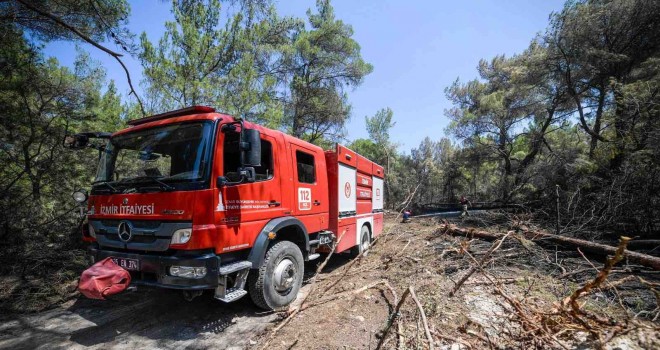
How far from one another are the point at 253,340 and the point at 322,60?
1601 cm

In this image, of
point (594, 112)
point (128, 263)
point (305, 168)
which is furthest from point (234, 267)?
point (594, 112)

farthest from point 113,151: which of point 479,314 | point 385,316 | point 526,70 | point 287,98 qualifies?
point 526,70

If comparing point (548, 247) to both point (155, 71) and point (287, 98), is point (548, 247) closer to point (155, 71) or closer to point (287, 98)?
point (155, 71)

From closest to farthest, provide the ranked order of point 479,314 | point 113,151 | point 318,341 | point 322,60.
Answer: point 318,341, point 479,314, point 113,151, point 322,60

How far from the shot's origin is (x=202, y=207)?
3.21 meters

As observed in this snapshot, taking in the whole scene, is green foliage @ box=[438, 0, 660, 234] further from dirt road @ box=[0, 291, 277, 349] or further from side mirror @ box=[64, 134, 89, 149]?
side mirror @ box=[64, 134, 89, 149]

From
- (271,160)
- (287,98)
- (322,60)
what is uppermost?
(322,60)

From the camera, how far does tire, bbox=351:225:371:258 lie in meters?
Answer: 7.43

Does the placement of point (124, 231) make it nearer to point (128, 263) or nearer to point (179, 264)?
point (128, 263)

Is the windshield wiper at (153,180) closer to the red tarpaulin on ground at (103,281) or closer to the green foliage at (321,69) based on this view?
the red tarpaulin on ground at (103,281)

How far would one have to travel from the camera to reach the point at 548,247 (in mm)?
6922

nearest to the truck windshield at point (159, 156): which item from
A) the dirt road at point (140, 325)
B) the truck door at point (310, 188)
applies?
the truck door at point (310, 188)

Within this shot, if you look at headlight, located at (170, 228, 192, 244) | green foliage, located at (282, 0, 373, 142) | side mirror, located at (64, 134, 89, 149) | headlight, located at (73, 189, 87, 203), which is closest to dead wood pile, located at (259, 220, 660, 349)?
headlight, located at (170, 228, 192, 244)

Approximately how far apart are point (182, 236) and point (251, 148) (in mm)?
1182
